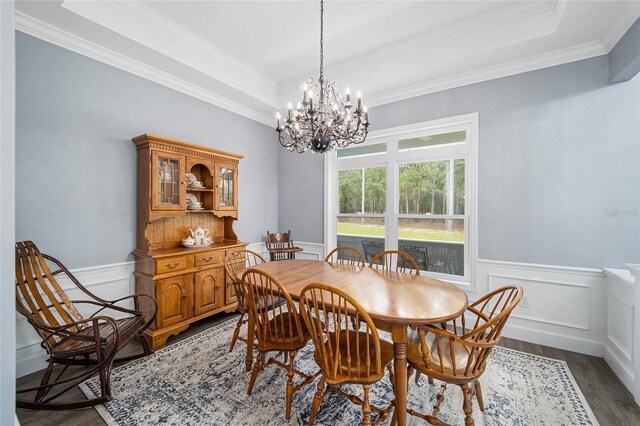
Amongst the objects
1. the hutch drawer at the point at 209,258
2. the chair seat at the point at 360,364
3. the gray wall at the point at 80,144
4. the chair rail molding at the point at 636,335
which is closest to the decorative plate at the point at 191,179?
the gray wall at the point at 80,144

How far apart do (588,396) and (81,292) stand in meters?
4.39

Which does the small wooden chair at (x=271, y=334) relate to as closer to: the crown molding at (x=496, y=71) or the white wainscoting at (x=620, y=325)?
the white wainscoting at (x=620, y=325)

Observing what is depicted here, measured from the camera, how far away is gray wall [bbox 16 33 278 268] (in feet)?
7.61

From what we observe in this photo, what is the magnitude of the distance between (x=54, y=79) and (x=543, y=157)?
4.82 m

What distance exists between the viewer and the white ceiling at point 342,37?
239 centimetres

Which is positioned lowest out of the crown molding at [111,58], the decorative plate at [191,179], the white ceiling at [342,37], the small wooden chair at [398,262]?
the small wooden chair at [398,262]

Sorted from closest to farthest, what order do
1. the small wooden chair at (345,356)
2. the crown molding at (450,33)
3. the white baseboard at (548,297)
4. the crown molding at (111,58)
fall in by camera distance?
the small wooden chair at (345,356) < the crown molding at (111,58) < the crown molding at (450,33) < the white baseboard at (548,297)

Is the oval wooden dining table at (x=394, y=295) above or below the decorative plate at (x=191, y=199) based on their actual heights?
below

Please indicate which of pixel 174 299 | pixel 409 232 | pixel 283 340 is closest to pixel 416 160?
pixel 409 232

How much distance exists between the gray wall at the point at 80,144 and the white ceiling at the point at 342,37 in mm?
203

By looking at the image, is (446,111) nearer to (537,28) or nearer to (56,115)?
(537,28)

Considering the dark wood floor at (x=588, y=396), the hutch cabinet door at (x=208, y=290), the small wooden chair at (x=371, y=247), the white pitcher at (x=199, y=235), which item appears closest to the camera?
the dark wood floor at (x=588, y=396)

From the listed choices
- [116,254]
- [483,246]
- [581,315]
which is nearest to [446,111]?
[483,246]

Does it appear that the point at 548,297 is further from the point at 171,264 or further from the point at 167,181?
the point at 167,181
